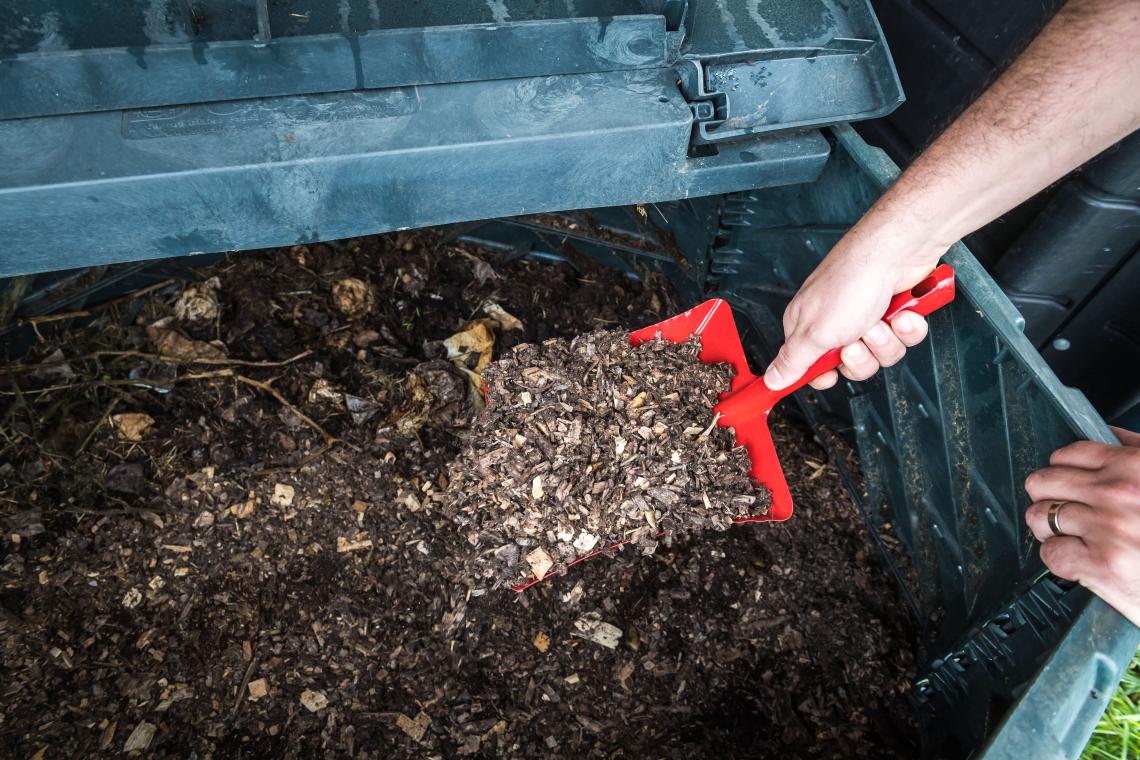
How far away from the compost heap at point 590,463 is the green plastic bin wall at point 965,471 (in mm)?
387

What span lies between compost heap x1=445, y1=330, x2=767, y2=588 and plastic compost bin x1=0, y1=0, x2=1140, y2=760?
0.40m

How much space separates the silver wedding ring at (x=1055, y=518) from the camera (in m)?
1.15

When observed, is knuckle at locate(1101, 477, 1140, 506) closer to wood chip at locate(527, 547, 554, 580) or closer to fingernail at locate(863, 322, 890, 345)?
fingernail at locate(863, 322, 890, 345)

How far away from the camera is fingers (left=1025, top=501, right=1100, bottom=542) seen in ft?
3.61

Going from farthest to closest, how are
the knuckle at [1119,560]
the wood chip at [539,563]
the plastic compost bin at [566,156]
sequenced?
1. the wood chip at [539,563]
2. the plastic compost bin at [566,156]
3. the knuckle at [1119,560]

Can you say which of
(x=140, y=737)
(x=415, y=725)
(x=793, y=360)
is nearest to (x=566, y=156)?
(x=793, y=360)

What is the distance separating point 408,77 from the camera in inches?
54.9

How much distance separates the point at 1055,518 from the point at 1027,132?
0.61m

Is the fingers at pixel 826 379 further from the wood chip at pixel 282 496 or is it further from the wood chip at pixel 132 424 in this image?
the wood chip at pixel 132 424

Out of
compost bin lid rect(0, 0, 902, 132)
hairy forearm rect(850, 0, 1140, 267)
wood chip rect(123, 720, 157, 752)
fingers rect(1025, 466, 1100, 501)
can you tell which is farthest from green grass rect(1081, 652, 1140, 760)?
wood chip rect(123, 720, 157, 752)

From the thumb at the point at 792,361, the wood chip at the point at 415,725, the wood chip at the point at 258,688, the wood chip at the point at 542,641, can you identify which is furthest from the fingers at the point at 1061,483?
the wood chip at the point at 258,688

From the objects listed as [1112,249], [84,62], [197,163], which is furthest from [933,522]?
[84,62]

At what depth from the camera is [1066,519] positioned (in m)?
1.13

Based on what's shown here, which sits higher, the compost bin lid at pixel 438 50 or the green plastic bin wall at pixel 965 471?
the compost bin lid at pixel 438 50
